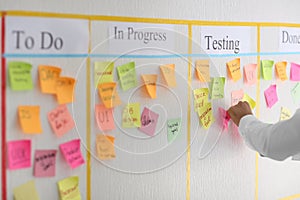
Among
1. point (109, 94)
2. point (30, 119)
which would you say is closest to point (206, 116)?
point (109, 94)

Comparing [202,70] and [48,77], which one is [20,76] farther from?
[202,70]

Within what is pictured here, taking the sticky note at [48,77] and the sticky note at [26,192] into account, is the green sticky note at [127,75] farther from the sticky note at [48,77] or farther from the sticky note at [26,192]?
the sticky note at [26,192]

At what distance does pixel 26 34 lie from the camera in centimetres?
117

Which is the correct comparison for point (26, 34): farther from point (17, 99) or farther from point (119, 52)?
point (119, 52)

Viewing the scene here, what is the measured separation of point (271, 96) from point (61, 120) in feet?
2.51

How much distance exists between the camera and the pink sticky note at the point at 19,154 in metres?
1.17

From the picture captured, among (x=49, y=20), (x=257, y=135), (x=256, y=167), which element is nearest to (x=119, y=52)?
(x=49, y=20)

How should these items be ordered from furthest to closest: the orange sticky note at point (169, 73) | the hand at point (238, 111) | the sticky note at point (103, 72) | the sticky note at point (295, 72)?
the sticky note at point (295, 72)
the hand at point (238, 111)
the orange sticky note at point (169, 73)
the sticky note at point (103, 72)

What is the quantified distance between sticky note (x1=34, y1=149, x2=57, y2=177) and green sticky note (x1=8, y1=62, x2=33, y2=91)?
0.16 m

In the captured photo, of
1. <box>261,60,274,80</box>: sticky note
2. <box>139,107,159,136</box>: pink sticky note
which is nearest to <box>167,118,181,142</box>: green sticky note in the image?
<box>139,107,159,136</box>: pink sticky note

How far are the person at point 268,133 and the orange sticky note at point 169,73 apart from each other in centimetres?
24

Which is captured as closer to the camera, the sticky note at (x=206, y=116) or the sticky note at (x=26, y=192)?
the sticky note at (x=26, y=192)

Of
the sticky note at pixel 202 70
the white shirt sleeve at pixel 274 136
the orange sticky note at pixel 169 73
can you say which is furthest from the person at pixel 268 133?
the orange sticky note at pixel 169 73

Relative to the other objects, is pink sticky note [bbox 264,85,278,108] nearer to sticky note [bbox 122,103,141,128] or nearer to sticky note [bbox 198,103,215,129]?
sticky note [bbox 198,103,215,129]
